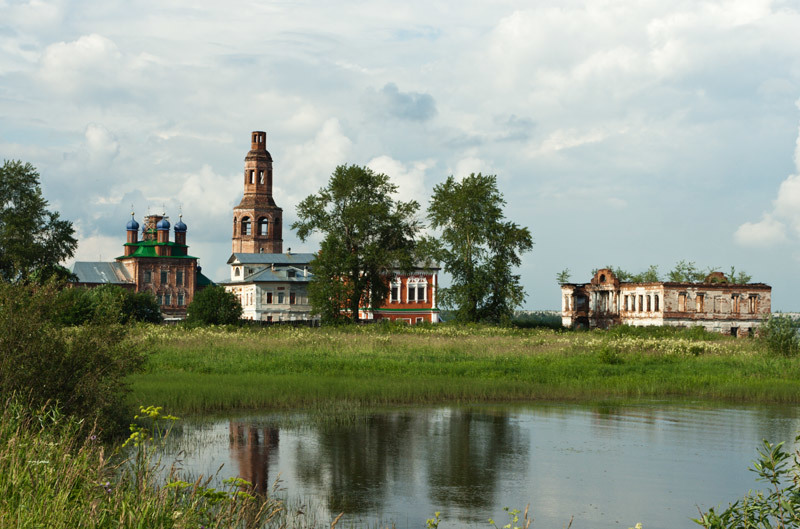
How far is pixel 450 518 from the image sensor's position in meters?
14.6

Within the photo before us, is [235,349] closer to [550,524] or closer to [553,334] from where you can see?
[553,334]

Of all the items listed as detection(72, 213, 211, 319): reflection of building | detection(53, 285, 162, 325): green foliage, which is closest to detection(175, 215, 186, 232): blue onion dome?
detection(72, 213, 211, 319): reflection of building

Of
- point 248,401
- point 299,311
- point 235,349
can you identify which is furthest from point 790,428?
point 299,311

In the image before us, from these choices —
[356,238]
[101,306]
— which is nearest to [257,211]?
[356,238]

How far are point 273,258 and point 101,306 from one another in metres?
84.3

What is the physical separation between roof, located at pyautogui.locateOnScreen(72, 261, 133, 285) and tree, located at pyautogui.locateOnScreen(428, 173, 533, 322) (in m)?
47.9

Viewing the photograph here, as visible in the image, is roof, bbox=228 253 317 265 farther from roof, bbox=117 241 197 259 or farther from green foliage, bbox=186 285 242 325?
green foliage, bbox=186 285 242 325

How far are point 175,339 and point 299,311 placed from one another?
5214cm

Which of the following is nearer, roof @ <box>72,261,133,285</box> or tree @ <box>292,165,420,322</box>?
tree @ <box>292,165,420,322</box>

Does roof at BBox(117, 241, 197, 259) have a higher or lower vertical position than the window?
higher

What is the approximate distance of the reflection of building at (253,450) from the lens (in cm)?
1706

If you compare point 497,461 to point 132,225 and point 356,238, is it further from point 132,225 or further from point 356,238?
point 132,225

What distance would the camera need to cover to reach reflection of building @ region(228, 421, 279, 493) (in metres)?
17.1

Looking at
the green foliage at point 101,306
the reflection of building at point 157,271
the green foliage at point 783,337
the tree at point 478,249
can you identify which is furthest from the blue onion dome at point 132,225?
the green foliage at point 783,337
